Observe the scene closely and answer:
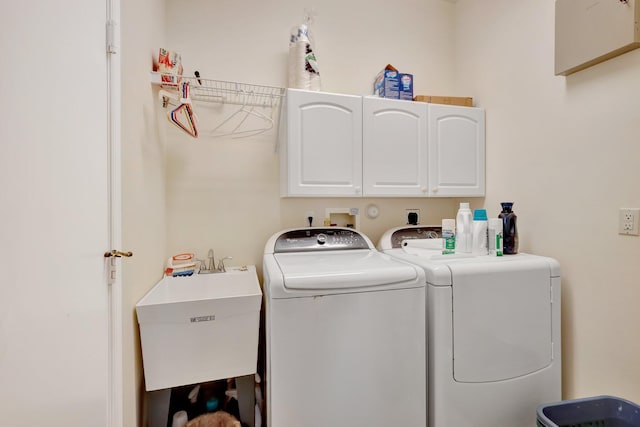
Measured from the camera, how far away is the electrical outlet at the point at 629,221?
121cm

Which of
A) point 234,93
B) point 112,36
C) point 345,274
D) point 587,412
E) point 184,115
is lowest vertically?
point 587,412

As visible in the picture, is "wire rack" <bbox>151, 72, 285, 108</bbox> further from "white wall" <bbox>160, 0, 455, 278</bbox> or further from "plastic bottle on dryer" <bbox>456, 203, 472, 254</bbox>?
"plastic bottle on dryer" <bbox>456, 203, 472, 254</bbox>

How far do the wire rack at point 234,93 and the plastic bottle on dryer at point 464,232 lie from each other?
132 centimetres

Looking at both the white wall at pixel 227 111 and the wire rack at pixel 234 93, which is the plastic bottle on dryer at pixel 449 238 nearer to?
the white wall at pixel 227 111

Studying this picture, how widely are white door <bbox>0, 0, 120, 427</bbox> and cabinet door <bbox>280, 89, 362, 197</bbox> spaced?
2.96 feet

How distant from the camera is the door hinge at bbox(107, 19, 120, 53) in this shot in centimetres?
102

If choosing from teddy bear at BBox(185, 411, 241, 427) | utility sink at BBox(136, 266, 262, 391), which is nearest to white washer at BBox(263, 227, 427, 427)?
utility sink at BBox(136, 266, 262, 391)

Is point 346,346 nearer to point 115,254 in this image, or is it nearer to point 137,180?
point 115,254

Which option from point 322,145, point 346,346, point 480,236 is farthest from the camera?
point 322,145

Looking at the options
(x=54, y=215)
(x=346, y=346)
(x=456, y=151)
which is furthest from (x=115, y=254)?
(x=456, y=151)

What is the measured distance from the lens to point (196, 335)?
1.30m

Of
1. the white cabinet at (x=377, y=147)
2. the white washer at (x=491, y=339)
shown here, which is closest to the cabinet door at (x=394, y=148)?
the white cabinet at (x=377, y=147)

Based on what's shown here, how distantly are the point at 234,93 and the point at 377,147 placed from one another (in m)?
1.03

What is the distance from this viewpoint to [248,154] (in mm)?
1960
